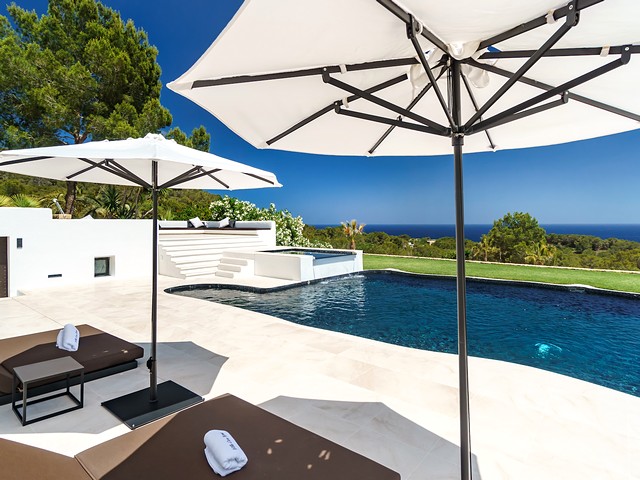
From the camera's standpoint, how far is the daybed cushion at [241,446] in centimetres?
191

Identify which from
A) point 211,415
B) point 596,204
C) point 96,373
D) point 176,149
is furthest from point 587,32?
point 596,204

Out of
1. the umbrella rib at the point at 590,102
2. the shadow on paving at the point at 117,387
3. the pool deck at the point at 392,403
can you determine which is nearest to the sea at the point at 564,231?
the pool deck at the point at 392,403

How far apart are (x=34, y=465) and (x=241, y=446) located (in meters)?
1.03

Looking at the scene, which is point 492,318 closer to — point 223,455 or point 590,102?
point 590,102

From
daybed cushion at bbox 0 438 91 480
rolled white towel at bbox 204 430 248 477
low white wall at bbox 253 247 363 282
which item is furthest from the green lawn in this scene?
daybed cushion at bbox 0 438 91 480

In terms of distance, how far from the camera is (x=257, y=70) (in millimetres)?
2234

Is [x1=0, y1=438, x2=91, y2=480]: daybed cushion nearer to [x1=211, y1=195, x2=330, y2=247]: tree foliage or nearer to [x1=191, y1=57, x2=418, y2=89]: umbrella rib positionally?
[x1=191, y1=57, x2=418, y2=89]: umbrella rib

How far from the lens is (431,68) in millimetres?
2453

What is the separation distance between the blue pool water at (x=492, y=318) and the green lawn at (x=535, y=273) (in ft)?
3.54

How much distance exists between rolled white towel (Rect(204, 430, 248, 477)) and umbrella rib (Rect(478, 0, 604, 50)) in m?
2.60

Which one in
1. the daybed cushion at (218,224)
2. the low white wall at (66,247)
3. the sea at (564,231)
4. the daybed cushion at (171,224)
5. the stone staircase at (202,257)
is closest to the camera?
the low white wall at (66,247)

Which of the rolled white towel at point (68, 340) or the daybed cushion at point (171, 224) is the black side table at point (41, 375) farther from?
the daybed cushion at point (171, 224)

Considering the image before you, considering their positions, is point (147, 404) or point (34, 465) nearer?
point (34, 465)

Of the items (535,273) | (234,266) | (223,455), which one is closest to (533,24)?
(223,455)
